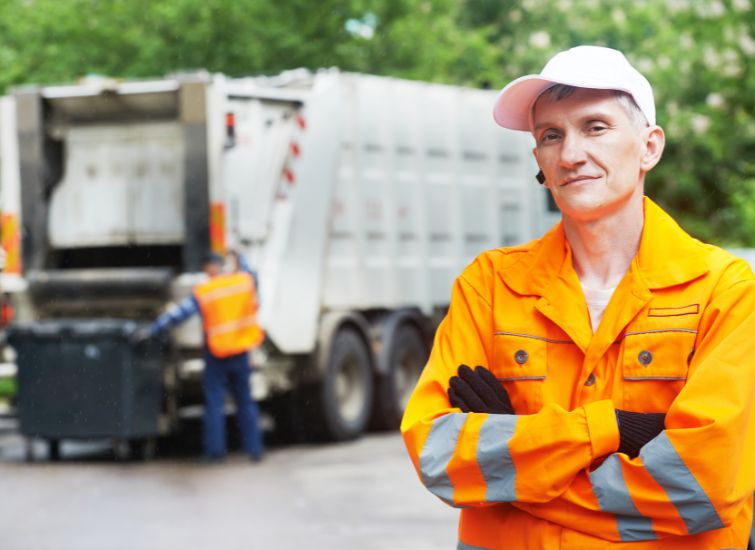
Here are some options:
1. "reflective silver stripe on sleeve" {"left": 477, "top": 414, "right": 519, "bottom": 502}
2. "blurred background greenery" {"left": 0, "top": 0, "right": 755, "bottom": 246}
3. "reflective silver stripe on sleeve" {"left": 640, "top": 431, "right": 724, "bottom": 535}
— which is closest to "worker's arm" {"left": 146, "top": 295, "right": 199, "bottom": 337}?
"reflective silver stripe on sleeve" {"left": 477, "top": 414, "right": 519, "bottom": 502}

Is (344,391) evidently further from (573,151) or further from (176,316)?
(573,151)

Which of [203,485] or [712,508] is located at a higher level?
[712,508]

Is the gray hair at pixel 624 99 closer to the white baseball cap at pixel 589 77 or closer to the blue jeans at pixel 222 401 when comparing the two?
the white baseball cap at pixel 589 77

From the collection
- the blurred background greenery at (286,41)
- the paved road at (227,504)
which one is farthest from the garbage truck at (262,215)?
the blurred background greenery at (286,41)

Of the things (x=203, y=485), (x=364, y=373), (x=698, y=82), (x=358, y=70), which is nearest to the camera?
(x=203, y=485)

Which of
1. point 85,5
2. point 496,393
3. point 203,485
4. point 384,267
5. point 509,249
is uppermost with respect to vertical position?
point 85,5

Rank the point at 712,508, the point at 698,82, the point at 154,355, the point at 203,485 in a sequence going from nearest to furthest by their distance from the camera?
1. the point at 712,508
2. the point at 203,485
3. the point at 154,355
4. the point at 698,82

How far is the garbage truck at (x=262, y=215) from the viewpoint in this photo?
38.4 feet

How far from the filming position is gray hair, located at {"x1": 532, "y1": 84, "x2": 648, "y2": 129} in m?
2.59

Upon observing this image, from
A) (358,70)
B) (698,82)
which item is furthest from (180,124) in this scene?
(698,82)

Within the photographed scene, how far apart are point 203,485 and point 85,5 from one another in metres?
14.5

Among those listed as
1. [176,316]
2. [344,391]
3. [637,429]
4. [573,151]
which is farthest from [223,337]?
[637,429]

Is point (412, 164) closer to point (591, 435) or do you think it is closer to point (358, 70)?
point (358, 70)

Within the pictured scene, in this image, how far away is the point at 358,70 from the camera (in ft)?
75.0
